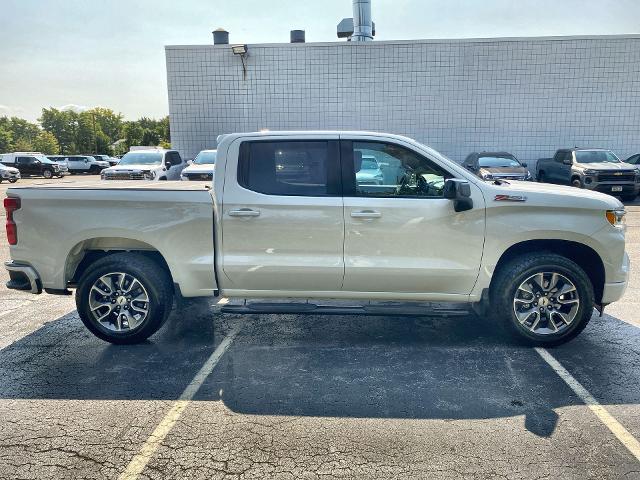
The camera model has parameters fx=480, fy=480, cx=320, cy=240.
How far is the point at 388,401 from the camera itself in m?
3.62

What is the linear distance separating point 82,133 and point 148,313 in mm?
101204

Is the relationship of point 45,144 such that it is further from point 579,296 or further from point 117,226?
point 579,296

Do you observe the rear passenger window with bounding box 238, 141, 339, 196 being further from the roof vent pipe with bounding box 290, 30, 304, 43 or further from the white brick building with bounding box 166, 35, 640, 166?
the roof vent pipe with bounding box 290, 30, 304, 43

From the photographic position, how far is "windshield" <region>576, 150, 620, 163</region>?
608 inches

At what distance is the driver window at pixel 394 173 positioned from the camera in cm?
449

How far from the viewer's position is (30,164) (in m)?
33.3

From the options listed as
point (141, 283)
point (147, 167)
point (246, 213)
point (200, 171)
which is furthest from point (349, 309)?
point (147, 167)

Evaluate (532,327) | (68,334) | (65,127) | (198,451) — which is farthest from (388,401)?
(65,127)

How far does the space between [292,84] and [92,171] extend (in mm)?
29538

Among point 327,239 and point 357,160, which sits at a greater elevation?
point 357,160

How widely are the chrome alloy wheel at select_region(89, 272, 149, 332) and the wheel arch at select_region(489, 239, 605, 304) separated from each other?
11.2 ft

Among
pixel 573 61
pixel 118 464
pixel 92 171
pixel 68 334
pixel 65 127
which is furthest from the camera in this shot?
pixel 65 127

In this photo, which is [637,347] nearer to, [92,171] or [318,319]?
[318,319]

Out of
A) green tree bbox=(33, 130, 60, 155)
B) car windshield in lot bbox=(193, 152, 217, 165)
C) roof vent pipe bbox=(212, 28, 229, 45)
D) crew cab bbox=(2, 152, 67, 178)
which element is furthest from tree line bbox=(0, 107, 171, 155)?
car windshield in lot bbox=(193, 152, 217, 165)
